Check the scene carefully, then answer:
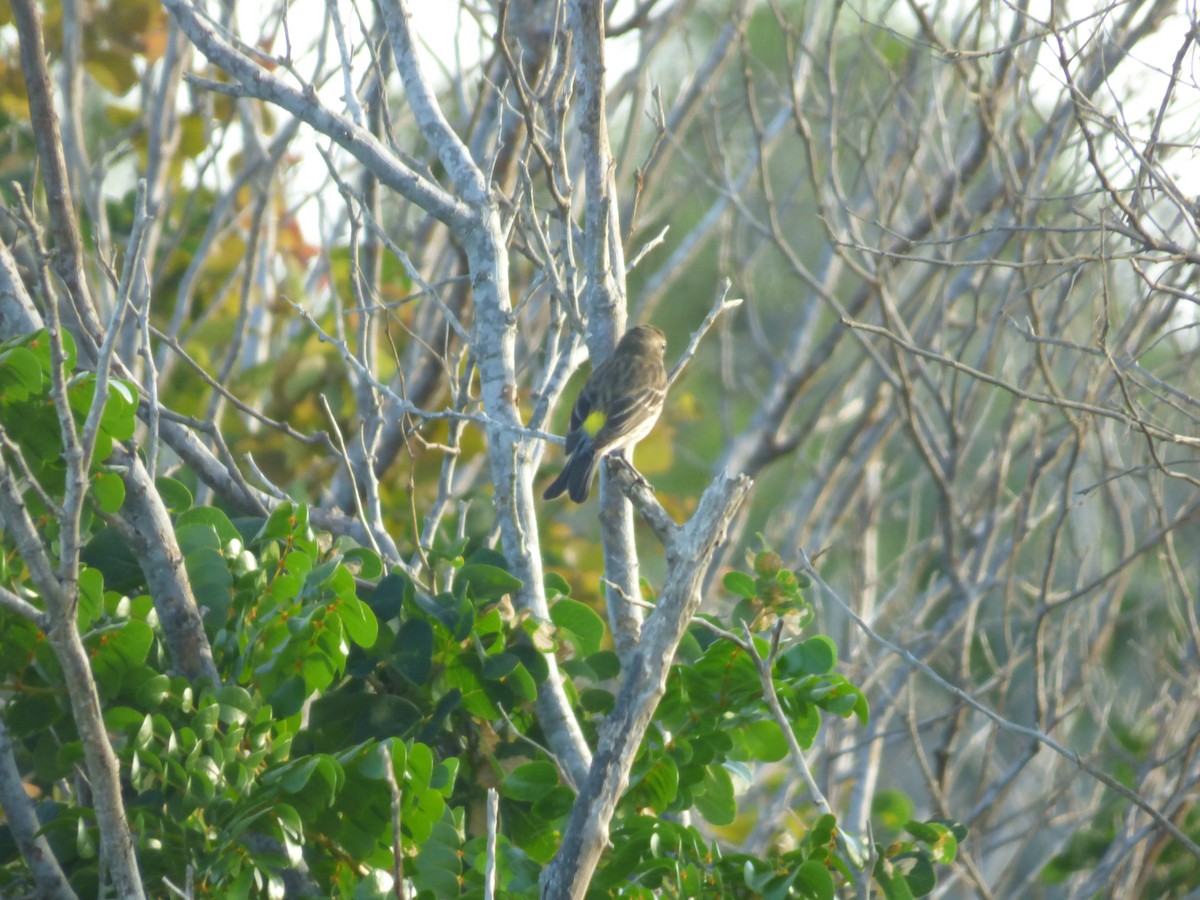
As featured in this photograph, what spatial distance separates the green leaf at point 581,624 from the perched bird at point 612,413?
1934mm

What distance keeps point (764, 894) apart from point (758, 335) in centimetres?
509

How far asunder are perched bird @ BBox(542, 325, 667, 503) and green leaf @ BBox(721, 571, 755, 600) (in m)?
1.98

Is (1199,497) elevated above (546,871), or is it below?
above

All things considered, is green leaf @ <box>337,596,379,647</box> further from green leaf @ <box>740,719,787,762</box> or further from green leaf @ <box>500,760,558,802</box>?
green leaf @ <box>740,719,787,762</box>

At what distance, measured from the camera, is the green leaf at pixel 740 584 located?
3.35 meters

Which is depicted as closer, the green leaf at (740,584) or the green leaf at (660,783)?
the green leaf at (660,783)

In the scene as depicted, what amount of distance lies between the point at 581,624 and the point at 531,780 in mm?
570

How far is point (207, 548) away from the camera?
307 centimetres

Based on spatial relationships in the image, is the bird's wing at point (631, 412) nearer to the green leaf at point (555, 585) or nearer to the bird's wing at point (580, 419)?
the bird's wing at point (580, 419)

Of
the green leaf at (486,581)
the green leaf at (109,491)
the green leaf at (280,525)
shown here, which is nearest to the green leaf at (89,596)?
the green leaf at (109,491)

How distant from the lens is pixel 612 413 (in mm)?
5973

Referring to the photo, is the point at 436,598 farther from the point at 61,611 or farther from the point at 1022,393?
the point at 1022,393

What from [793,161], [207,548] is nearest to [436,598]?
[207,548]

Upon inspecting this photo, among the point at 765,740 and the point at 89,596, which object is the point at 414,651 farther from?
the point at 765,740
